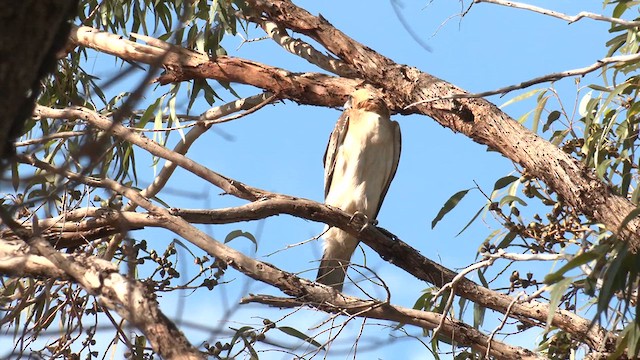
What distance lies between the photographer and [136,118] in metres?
3.94

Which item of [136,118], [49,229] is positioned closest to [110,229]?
[49,229]

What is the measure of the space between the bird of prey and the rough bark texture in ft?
10.4

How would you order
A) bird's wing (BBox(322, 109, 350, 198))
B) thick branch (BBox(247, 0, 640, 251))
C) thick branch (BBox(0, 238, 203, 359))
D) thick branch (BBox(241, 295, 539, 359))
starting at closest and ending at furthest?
thick branch (BBox(0, 238, 203, 359)) < thick branch (BBox(241, 295, 539, 359)) < thick branch (BBox(247, 0, 640, 251)) < bird's wing (BBox(322, 109, 350, 198))

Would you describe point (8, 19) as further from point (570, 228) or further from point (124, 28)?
point (124, 28)

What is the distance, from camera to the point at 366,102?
411 centimetres

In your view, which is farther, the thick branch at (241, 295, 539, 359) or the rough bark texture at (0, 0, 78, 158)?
the thick branch at (241, 295, 539, 359)

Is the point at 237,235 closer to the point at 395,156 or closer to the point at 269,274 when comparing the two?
the point at 269,274

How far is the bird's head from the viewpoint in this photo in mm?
4020

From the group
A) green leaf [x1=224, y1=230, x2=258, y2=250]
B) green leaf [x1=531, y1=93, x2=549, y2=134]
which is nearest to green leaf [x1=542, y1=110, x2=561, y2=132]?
green leaf [x1=531, y1=93, x2=549, y2=134]

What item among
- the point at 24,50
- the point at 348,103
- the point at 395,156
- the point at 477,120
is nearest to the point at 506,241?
the point at 477,120

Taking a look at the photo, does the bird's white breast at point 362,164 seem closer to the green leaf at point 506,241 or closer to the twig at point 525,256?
the green leaf at point 506,241

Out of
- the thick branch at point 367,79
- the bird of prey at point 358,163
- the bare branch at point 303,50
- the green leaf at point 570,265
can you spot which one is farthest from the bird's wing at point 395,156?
the green leaf at point 570,265

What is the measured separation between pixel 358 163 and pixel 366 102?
1.17ft

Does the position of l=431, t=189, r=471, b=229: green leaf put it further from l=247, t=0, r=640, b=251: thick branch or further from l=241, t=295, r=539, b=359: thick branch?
l=241, t=295, r=539, b=359: thick branch
